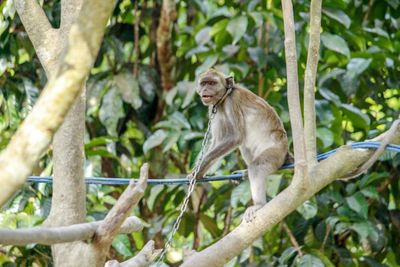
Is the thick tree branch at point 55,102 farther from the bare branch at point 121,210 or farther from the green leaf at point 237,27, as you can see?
the green leaf at point 237,27

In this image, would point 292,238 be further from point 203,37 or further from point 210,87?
point 203,37

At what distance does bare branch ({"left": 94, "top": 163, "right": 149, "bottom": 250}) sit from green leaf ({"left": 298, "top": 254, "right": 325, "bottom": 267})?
3469mm

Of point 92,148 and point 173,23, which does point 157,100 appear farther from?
point 92,148

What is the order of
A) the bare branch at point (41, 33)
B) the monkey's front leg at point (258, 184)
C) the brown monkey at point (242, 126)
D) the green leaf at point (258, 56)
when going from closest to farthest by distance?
the bare branch at point (41, 33)
the monkey's front leg at point (258, 184)
the brown monkey at point (242, 126)
the green leaf at point (258, 56)

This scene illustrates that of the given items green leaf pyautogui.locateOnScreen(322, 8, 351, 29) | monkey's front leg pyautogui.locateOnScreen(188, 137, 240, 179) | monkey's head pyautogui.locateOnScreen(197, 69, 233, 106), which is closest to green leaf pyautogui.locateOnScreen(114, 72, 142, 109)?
monkey's head pyautogui.locateOnScreen(197, 69, 233, 106)

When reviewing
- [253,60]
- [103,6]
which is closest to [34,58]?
[253,60]

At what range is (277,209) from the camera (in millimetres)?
4492

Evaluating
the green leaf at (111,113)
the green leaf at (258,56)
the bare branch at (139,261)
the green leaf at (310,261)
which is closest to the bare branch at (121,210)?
the bare branch at (139,261)

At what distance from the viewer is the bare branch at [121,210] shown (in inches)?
142

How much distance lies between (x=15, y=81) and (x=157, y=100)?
5.60ft

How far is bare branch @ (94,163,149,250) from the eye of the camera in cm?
362

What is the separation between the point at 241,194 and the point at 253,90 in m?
1.60

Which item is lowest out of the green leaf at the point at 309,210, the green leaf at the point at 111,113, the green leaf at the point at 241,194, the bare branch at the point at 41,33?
the green leaf at the point at 309,210

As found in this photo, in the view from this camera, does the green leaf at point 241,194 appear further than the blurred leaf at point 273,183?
Yes
